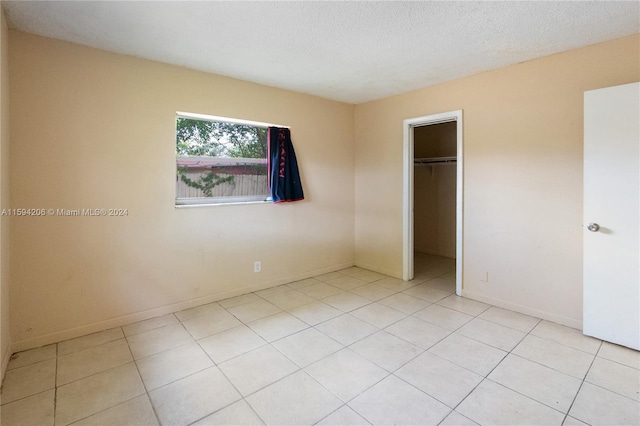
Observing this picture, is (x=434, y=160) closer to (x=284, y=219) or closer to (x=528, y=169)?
(x=528, y=169)

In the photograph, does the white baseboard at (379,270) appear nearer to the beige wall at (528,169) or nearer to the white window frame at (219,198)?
the beige wall at (528,169)

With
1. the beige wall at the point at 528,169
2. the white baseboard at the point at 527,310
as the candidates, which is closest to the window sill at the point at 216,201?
the beige wall at the point at 528,169

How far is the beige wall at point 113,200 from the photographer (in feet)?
7.78

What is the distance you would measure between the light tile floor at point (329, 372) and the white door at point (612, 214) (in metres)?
0.22

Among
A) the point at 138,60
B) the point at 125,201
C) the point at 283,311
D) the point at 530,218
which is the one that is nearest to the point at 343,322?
the point at 283,311

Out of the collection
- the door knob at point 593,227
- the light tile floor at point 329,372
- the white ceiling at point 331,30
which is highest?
the white ceiling at point 331,30

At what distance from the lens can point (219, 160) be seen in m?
3.40

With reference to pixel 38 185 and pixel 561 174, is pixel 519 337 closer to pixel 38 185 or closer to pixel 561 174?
pixel 561 174

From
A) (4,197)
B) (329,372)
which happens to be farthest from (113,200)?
(329,372)

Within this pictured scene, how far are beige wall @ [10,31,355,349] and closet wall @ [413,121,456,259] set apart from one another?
2917 mm

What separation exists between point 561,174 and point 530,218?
462mm

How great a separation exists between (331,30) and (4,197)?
102 inches

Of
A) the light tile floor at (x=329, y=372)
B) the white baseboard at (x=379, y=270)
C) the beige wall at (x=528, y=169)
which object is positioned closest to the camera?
the light tile floor at (x=329, y=372)

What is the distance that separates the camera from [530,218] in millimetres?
2939
